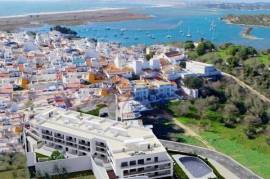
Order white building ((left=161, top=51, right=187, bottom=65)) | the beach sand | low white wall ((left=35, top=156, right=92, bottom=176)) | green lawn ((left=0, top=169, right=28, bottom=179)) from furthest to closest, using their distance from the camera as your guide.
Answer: the beach sand
white building ((left=161, top=51, right=187, bottom=65))
low white wall ((left=35, top=156, right=92, bottom=176))
green lawn ((left=0, top=169, right=28, bottom=179))

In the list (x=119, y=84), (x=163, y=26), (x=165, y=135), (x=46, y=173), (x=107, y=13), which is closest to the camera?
(x=46, y=173)

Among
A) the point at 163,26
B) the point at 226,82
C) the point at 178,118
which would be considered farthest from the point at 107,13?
the point at 178,118

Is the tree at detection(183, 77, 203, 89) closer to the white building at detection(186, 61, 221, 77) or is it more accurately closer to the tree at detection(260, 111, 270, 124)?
the white building at detection(186, 61, 221, 77)

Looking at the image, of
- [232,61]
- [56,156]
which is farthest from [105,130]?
[232,61]

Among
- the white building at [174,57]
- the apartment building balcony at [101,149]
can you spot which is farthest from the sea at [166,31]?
the apartment building balcony at [101,149]

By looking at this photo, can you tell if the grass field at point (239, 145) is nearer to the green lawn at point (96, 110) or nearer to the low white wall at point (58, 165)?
the green lawn at point (96, 110)

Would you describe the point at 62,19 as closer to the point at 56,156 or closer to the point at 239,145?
the point at 239,145

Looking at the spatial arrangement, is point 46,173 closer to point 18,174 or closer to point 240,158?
point 18,174

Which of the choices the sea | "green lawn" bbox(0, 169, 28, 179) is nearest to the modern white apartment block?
"green lawn" bbox(0, 169, 28, 179)
